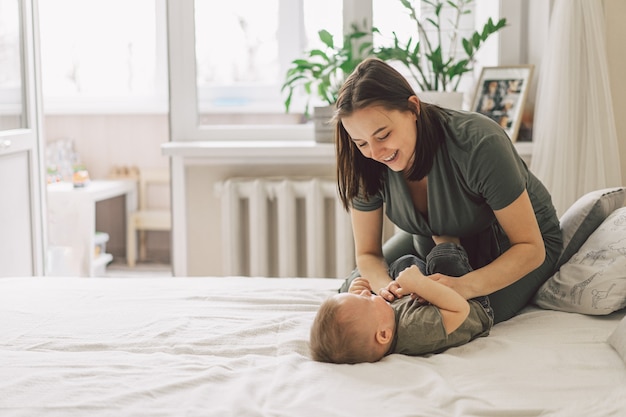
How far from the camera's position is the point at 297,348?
1.46m

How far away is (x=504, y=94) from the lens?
271 cm

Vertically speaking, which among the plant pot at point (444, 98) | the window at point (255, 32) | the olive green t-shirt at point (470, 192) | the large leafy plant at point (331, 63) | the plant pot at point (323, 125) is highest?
the window at point (255, 32)

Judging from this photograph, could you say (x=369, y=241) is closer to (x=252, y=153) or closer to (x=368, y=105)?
(x=368, y=105)

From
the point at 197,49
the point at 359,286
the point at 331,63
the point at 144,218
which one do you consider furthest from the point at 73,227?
the point at 359,286

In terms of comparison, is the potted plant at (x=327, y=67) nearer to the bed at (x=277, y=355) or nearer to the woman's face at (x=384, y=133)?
the bed at (x=277, y=355)

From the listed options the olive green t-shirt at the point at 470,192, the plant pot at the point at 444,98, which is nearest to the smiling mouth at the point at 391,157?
the olive green t-shirt at the point at 470,192

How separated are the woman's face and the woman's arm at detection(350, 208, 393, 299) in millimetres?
261

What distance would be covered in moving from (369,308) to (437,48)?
151cm

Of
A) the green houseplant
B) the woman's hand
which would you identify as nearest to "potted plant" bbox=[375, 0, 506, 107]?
the green houseplant

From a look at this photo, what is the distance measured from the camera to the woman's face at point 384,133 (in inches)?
59.3

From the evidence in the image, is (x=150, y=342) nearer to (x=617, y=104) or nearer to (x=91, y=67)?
(x=617, y=104)

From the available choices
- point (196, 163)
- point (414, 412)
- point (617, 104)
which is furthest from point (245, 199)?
point (414, 412)

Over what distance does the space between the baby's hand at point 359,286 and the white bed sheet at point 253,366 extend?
13 cm

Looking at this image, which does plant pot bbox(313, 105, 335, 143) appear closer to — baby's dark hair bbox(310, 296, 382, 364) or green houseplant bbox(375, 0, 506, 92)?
green houseplant bbox(375, 0, 506, 92)
